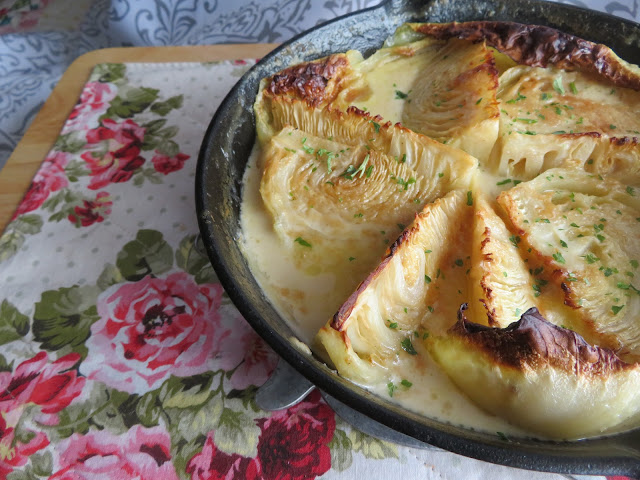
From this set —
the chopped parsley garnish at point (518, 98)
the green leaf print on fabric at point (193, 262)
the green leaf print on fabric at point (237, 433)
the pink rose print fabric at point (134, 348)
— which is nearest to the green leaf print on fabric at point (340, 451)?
the pink rose print fabric at point (134, 348)

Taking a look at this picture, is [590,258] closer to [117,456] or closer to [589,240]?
[589,240]

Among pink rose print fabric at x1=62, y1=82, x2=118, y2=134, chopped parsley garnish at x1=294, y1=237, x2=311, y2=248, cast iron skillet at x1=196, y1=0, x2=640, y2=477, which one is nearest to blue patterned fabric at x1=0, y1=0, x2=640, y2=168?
pink rose print fabric at x1=62, y1=82, x2=118, y2=134

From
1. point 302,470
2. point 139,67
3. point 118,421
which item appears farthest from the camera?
point 139,67

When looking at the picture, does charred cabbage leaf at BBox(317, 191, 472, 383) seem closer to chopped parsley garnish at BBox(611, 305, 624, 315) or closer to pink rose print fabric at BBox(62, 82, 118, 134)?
chopped parsley garnish at BBox(611, 305, 624, 315)

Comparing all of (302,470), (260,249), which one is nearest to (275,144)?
(260,249)

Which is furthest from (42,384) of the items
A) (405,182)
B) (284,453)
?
(405,182)

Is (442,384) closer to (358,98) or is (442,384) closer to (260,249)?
(260,249)

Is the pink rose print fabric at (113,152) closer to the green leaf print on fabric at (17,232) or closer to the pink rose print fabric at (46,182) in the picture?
the pink rose print fabric at (46,182)
